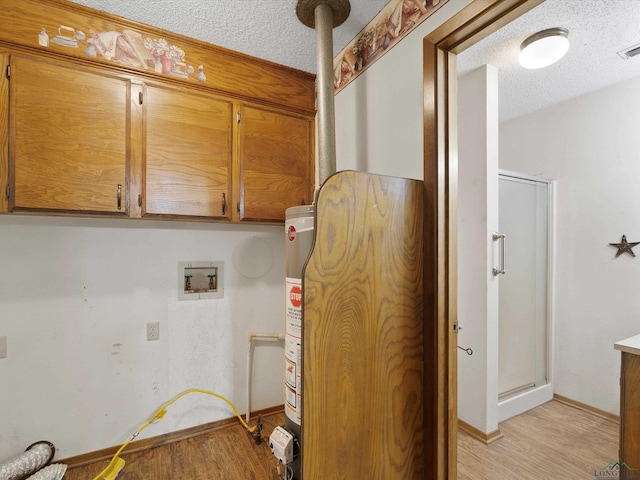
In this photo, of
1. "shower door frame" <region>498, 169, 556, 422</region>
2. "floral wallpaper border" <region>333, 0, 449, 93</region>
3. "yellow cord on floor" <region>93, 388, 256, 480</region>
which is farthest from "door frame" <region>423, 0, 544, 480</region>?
"shower door frame" <region>498, 169, 556, 422</region>

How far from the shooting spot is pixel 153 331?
6.40 ft

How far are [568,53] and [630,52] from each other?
1.19 feet

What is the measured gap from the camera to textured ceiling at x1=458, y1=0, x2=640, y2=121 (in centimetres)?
157

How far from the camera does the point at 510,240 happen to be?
2.48 meters

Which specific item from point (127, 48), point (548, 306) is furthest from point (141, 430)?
point (548, 306)

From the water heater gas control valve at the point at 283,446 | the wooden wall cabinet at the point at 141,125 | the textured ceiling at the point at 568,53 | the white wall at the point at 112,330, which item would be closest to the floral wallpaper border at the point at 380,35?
the wooden wall cabinet at the point at 141,125

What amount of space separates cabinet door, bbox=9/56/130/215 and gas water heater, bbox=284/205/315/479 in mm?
1021

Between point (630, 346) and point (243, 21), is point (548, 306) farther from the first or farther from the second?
point (243, 21)

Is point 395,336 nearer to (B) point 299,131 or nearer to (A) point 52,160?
(B) point 299,131

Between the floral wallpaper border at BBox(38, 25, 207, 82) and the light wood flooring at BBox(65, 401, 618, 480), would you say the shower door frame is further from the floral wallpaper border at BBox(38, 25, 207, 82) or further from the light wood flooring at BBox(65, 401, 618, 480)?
the floral wallpaper border at BBox(38, 25, 207, 82)

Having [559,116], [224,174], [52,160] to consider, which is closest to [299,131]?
[224,174]

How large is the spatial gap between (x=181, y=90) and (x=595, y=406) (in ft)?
11.9

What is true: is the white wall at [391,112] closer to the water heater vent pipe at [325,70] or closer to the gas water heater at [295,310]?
the water heater vent pipe at [325,70]

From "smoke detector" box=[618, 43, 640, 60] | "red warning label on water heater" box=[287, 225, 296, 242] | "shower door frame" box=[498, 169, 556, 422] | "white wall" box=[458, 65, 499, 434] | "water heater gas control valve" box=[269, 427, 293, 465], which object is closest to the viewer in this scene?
"water heater gas control valve" box=[269, 427, 293, 465]
